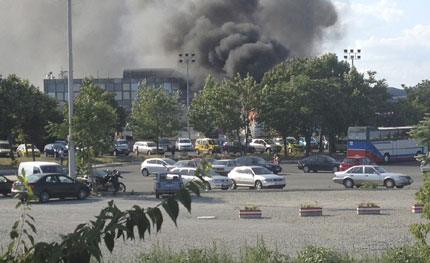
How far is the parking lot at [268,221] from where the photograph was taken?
17.3 metres

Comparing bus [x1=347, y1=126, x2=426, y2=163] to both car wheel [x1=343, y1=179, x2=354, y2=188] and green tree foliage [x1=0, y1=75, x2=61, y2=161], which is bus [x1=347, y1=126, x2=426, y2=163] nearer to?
car wheel [x1=343, y1=179, x2=354, y2=188]

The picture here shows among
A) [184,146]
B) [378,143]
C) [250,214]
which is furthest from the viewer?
[184,146]

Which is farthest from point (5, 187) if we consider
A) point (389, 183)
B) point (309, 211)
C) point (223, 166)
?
point (389, 183)

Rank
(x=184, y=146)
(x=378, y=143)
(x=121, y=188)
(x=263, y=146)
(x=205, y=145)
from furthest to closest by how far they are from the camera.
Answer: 1. (x=184, y=146)
2. (x=263, y=146)
3. (x=205, y=145)
4. (x=378, y=143)
5. (x=121, y=188)

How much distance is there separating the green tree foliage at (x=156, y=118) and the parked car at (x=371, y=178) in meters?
34.5

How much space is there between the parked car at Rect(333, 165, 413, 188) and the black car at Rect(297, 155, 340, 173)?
12909 millimetres

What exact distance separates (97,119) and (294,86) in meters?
37.7

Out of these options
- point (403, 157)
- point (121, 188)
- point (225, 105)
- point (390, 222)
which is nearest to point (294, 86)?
point (225, 105)

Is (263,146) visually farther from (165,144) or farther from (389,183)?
(389,183)

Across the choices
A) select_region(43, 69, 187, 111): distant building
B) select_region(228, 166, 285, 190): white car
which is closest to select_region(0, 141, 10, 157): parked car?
select_region(228, 166, 285, 190): white car

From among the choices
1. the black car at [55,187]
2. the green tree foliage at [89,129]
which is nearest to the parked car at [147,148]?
the green tree foliage at [89,129]

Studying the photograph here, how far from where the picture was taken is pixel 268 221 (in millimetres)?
22156

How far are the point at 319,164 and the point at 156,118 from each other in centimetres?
2394

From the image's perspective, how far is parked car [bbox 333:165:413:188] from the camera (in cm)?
3441
